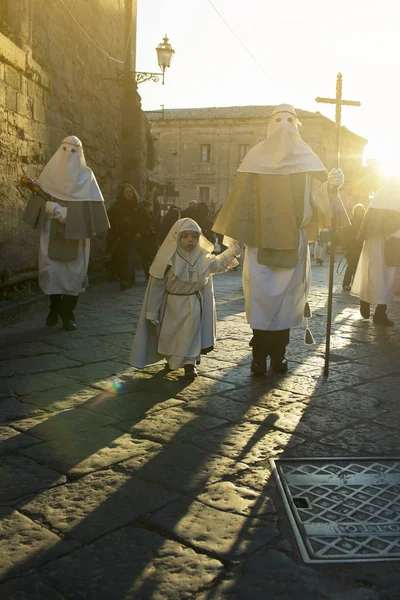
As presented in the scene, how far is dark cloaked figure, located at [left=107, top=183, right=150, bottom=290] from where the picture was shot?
33.9ft

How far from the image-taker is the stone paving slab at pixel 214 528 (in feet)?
7.22

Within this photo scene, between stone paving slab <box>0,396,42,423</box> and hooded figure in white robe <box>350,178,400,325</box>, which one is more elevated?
hooded figure in white robe <box>350,178,400,325</box>

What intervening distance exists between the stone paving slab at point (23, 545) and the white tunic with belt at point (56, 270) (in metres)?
4.09

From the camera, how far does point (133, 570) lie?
6.69ft

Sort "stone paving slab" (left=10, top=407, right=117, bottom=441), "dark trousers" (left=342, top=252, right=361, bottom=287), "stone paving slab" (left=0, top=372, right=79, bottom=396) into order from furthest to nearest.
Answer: "dark trousers" (left=342, top=252, right=361, bottom=287) → "stone paving slab" (left=0, top=372, right=79, bottom=396) → "stone paving slab" (left=10, top=407, right=117, bottom=441)

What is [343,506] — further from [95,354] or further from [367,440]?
[95,354]

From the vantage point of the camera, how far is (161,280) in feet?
15.2

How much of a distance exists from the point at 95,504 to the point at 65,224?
423 cm

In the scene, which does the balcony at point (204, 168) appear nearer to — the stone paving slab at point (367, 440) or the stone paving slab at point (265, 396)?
the stone paving slab at point (265, 396)

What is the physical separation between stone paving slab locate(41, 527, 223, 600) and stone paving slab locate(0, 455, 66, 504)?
525 millimetres

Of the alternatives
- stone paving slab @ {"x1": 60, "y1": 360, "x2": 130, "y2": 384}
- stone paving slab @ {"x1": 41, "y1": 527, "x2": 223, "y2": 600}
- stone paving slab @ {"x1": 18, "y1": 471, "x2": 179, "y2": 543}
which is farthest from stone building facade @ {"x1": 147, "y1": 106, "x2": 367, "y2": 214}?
stone paving slab @ {"x1": 41, "y1": 527, "x2": 223, "y2": 600}

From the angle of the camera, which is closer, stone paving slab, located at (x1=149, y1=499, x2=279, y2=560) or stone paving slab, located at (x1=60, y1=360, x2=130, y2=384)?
stone paving slab, located at (x1=149, y1=499, x2=279, y2=560)

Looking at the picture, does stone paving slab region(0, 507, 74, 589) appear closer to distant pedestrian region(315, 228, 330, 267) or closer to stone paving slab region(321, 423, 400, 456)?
stone paving slab region(321, 423, 400, 456)

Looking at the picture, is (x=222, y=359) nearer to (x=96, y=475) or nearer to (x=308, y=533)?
(x=96, y=475)
